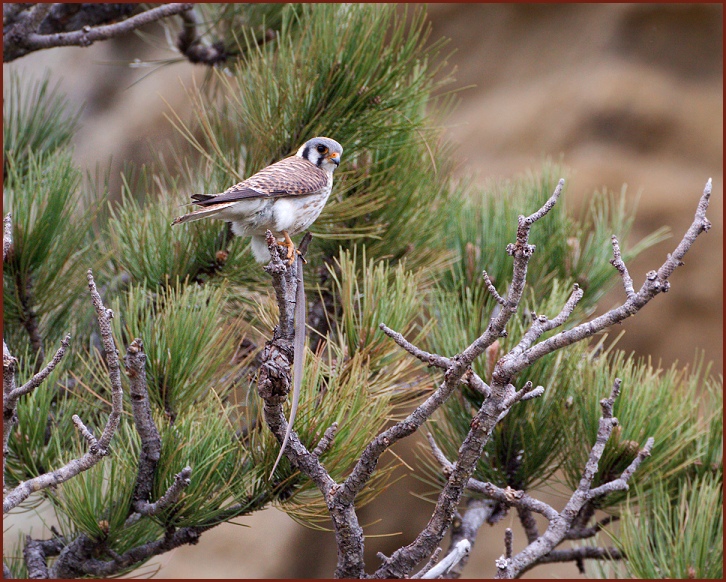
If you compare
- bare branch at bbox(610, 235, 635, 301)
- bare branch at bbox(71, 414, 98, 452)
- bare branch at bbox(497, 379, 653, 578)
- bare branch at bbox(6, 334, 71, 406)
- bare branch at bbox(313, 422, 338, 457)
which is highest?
bare branch at bbox(610, 235, 635, 301)

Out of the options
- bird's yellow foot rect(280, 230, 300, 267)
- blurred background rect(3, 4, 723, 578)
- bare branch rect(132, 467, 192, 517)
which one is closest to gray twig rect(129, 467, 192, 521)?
bare branch rect(132, 467, 192, 517)

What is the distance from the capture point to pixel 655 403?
49.1 inches

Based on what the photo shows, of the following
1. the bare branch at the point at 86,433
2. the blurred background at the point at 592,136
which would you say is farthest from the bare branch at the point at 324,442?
the blurred background at the point at 592,136

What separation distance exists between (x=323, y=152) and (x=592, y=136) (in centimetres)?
238

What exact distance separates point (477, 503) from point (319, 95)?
82 cm

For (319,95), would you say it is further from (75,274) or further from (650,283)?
(650,283)

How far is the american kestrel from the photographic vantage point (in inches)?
39.1

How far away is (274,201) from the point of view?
3.45ft

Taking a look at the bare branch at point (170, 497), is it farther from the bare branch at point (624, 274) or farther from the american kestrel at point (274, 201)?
the bare branch at point (624, 274)

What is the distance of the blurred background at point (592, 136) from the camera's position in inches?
121

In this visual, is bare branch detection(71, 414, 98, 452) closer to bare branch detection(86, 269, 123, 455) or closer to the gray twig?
bare branch detection(86, 269, 123, 455)

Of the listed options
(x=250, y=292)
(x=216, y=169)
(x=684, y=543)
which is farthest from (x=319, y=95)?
(x=684, y=543)

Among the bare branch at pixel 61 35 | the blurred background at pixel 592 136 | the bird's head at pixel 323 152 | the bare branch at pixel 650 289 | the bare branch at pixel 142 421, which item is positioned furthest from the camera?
the blurred background at pixel 592 136

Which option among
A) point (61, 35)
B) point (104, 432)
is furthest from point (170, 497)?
point (61, 35)
